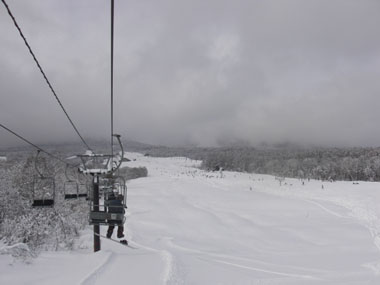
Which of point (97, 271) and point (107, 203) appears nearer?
point (97, 271)

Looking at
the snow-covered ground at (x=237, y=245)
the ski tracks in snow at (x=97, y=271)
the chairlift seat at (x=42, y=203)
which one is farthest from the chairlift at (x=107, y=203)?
the ski tracks in snow at (x=97, y=271)

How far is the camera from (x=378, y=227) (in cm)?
3103

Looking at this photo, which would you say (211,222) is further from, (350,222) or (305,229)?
(350,222)

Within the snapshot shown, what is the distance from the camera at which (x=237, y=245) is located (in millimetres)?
24781

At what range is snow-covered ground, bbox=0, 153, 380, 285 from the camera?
34.9 ft

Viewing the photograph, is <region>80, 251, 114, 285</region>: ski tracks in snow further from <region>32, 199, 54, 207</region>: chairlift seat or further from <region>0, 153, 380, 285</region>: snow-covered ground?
<region>32, 199, 54, 207</region>: chairlift seat

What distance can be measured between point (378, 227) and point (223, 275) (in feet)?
83.1

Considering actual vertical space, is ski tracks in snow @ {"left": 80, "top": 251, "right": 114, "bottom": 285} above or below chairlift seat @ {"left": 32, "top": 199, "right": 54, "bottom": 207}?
below

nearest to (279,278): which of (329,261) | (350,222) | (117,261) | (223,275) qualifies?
(223,275)

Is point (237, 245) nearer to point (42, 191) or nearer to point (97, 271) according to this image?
point (42, 191)

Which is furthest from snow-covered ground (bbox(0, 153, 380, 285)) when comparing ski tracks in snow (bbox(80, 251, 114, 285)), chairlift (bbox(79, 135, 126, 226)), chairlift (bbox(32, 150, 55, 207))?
chairlift (bbox(32, 150, 55, 207))

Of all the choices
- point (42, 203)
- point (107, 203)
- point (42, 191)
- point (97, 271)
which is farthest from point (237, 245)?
point (97, 271)

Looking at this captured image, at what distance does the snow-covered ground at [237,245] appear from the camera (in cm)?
1062

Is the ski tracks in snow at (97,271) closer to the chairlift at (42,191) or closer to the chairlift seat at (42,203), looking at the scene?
the chairlift seat at (42,203)
